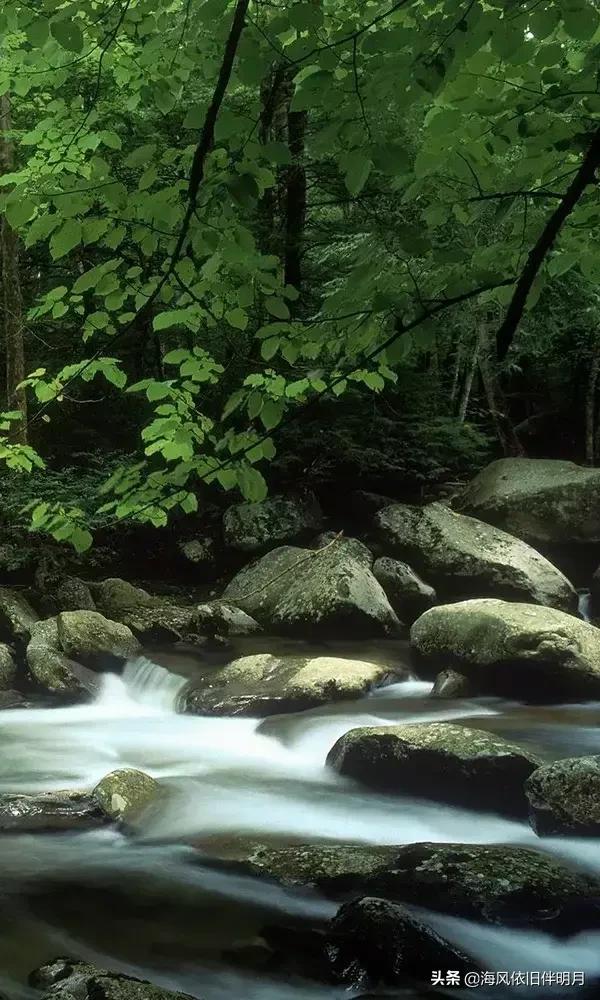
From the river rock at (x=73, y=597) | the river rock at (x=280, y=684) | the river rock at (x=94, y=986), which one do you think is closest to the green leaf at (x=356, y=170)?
the river rock at (x=94, y=986)

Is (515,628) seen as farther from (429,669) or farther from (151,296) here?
(151,296)

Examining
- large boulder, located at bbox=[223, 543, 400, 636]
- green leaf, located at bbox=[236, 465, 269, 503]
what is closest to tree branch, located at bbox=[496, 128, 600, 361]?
green leaf, located at bbox=[236, 465, 269, 503]

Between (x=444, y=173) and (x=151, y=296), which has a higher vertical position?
(x=444, y=173)

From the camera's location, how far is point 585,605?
35.3 feet

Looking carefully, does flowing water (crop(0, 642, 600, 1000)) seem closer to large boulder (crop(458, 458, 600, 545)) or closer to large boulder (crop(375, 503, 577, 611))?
large boulder (crop(375, 503, 577, 611))

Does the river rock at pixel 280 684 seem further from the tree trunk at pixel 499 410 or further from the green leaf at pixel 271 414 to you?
the tree trunk at pixel 499 410

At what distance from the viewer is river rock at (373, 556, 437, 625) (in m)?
10.6

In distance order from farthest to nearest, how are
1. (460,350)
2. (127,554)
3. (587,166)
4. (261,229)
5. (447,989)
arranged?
1. (460,350)
2. (127,554)
3. (261,229)
4. (447,989)
5. (587,166)

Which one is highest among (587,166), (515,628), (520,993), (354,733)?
(587,166)

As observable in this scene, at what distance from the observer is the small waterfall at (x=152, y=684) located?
28.2 feet

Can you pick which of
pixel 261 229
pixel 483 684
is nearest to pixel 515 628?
pixel 483 684

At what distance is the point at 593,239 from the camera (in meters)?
2.97

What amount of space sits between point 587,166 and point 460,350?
13.4 m

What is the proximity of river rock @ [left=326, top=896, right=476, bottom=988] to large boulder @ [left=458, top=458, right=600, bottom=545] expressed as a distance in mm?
8722
